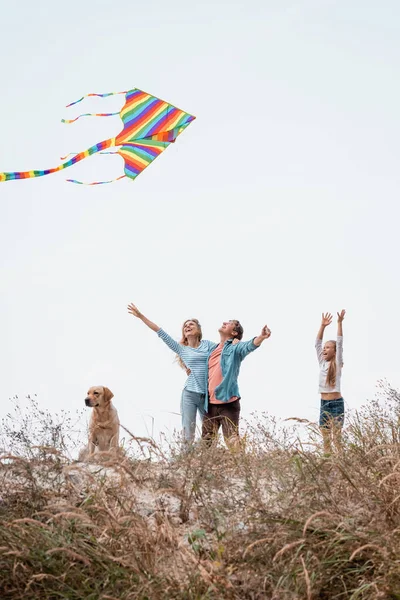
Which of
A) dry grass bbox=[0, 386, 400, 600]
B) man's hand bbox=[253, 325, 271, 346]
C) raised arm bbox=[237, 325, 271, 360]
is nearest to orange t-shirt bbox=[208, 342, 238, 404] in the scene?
raised arm bbox=[237, 325, 271, 360]

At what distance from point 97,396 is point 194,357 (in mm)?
1423

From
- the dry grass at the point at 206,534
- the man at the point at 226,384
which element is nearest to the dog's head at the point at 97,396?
the man at the point at 226,384

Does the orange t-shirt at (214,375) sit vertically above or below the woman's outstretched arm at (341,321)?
below

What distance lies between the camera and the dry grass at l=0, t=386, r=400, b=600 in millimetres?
3928

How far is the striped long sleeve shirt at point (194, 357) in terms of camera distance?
9.70 m

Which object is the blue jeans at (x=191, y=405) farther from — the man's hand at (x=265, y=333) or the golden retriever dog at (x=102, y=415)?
the man's hand at (x=265, y=333)

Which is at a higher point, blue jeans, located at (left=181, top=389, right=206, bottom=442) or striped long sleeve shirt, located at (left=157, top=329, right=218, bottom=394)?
striped long sleeve shirt, located at (left=157, top=329, right=218, bottom=394)

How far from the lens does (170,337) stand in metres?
9.96

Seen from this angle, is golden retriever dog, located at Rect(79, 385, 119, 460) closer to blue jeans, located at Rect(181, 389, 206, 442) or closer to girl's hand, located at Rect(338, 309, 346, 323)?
blue jeans, located at Rect(181, 389, 206, 442)

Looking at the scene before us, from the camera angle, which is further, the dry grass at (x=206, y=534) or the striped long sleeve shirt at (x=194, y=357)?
the striped long sleeve shirt at (x=194, y=357)

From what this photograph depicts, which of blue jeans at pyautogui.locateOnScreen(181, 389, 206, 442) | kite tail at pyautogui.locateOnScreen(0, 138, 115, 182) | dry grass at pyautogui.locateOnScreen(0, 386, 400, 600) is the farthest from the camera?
blue jeans at pyautogui.locateOnScreen(181, 389, 206, 442)

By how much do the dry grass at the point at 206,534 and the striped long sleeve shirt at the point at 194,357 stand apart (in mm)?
3943

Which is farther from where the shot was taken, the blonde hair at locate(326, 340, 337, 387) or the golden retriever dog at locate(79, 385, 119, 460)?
the blonde hair at locate(326, 340, 337, 387)

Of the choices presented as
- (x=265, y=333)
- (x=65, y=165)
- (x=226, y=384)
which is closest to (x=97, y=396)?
(x=226, y=384)
